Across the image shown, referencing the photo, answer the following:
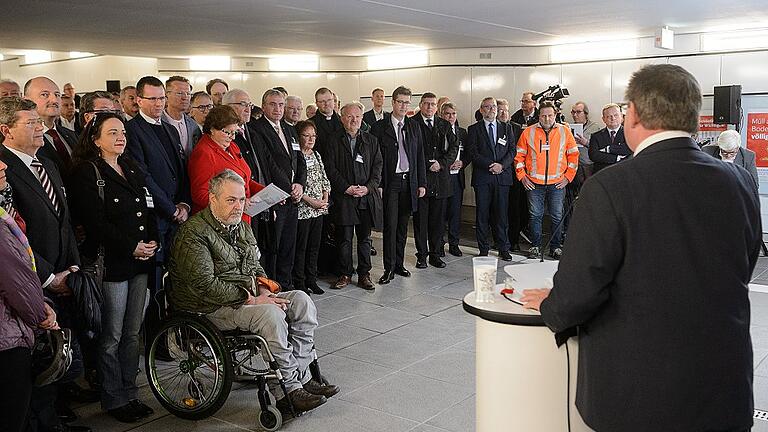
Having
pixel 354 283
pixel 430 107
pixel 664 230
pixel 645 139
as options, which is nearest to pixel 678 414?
pixel 664 230

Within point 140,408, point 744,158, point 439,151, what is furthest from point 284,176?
point 744,158

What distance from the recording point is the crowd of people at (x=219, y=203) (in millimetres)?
3672

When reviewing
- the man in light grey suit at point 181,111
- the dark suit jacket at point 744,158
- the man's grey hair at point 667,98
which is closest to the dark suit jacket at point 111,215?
the man in light grey suit at point 181,111

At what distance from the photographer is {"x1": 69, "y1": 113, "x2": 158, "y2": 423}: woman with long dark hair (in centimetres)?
397

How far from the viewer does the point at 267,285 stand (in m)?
4.25

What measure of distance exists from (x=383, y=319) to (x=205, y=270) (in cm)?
242

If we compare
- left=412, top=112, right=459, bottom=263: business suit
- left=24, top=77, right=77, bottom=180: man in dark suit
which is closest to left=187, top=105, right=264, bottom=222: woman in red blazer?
left=24, top=77, right=77, bottom=180: man in dark suit

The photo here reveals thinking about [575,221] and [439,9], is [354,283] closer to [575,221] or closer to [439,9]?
[439,9]

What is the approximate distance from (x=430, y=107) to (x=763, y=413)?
15.7 ft

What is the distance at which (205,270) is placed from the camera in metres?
3.95

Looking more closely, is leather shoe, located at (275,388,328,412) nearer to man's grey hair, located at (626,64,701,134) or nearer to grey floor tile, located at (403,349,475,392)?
grey floor tile, located at (403,349,475,392)

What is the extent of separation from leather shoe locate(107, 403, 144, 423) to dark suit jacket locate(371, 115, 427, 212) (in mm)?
3947

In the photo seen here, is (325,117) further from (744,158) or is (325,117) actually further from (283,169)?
(744,158)

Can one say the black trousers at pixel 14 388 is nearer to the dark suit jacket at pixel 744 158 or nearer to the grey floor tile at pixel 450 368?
the grey floor tile at pixel 450 368
